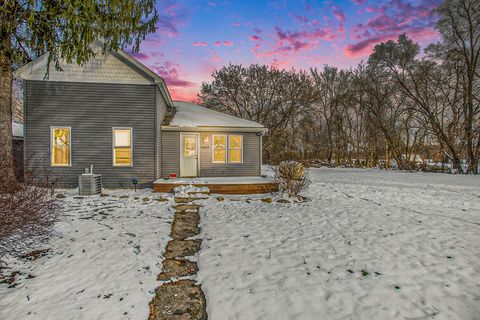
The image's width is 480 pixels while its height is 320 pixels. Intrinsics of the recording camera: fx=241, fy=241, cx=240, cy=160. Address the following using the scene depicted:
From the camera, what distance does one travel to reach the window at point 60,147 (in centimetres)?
949

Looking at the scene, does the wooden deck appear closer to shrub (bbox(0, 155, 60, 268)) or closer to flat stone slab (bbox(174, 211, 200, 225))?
flat stone slab (bbox(174, 211, 200, 225))

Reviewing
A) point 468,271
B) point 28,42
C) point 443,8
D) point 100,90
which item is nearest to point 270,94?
point 443,8

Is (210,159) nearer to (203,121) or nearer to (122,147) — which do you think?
(203,121)

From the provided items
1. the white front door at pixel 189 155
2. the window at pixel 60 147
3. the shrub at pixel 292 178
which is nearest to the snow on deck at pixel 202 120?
the white front door at pixel 189 155

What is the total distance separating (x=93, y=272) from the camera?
3.47 m

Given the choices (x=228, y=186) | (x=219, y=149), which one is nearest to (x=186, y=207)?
(x=228, y=186)

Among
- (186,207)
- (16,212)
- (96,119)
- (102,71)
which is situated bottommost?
(186,207)

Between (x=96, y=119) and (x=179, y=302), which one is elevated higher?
(x=96, y=119)

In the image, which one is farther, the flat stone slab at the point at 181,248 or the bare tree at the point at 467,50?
the bare tree at the point at 467,50

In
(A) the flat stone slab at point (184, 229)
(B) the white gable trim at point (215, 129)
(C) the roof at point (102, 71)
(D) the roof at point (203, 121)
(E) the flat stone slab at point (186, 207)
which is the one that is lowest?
(A) the flat stone slab at point (184, 229)

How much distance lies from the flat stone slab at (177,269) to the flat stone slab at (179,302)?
22cm

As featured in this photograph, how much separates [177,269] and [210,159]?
8.07 meters

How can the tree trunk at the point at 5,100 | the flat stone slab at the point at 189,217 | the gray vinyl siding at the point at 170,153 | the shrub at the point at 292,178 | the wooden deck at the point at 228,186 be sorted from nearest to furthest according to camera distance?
the flat stone slab at the point at 189,217
the tree trunk at the point at 5,100
the shrub at the point at 292,178
the wooden deck at the point at 228,186
the gray vinyl siding at the point at 170,153

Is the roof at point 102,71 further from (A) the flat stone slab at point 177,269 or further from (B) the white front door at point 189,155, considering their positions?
(A) the flat stone slab at point 177,269
